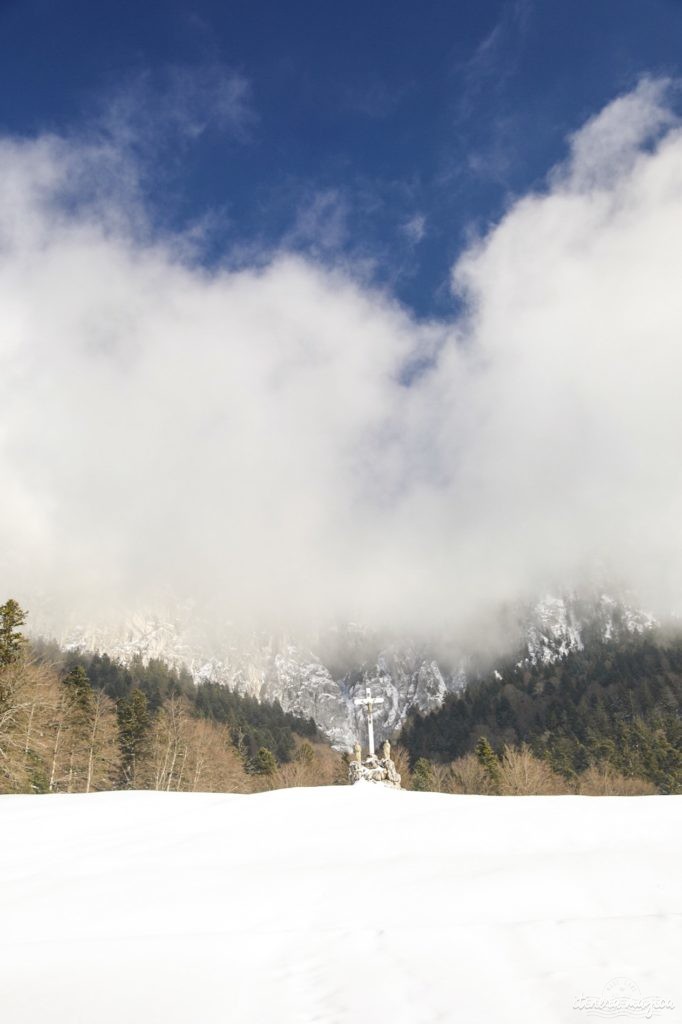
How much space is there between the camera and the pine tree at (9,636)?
3625cm

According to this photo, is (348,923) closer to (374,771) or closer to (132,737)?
(374,771)

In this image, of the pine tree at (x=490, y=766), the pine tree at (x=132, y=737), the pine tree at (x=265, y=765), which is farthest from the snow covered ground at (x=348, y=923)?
the pine tree at (x=265, y=765)

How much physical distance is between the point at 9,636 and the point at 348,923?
3619 cm

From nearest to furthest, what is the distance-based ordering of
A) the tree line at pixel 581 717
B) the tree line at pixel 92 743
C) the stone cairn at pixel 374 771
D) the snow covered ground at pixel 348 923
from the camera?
the snow covered ground at pixel 348 923
the tree line at pixel 92 743
the stone cairn at pixel 374 771
the tree line at pixel 581 717

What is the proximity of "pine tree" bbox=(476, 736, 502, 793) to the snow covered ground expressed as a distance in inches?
2448

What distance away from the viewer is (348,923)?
7824mm

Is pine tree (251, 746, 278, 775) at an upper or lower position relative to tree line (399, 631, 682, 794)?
lower

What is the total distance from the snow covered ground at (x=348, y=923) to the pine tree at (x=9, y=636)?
24224mm

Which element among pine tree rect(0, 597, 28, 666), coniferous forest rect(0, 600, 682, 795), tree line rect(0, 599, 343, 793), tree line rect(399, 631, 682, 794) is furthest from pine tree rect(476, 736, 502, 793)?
pine tree rect(0, 597, 28, 666)

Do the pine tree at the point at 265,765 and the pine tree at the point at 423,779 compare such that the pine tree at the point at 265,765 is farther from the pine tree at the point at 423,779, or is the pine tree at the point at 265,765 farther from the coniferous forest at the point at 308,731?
the pine tree at the point at 423,779

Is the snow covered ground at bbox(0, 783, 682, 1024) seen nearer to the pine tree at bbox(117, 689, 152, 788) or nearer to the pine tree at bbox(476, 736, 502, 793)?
the pine tree at bbox(117, 689, 152, 788)

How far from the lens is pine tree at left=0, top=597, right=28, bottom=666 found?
36.2m

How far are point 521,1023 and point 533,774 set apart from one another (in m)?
77.1

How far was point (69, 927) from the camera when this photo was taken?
8328 millimetres
